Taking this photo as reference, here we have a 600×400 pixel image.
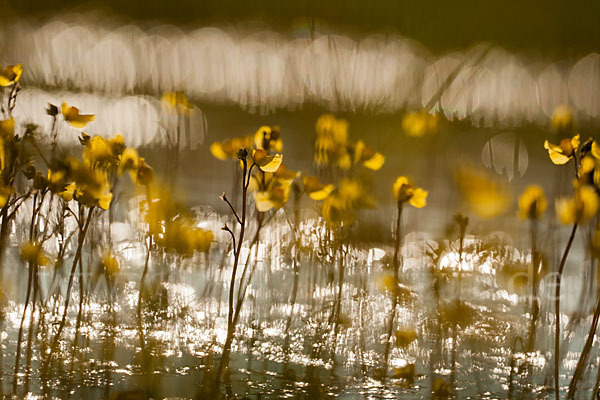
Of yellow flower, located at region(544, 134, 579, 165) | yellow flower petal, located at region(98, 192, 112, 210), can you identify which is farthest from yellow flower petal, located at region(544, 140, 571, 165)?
yellow flower petal, located at region(98, 192, 112, 210)

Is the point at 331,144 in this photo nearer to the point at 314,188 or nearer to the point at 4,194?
the point at 314,188

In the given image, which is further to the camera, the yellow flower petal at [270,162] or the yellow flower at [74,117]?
the yellow flower at [74,117]

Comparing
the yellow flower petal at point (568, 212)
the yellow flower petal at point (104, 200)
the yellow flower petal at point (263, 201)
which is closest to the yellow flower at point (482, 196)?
the yellow flower petal at point (568, 212)

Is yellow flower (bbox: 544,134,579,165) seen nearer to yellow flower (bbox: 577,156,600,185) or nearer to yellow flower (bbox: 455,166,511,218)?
yellow flower (bbox: 577,156,600,185)

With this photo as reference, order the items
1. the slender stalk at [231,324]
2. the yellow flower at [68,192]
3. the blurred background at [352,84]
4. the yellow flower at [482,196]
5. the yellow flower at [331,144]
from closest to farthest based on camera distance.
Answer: the slender stalk at [231,324] < the yellow flower at [68,192] < the yellow flower at [331,144] < the yellow flower at [482,196] < the blurred background at [352,84]

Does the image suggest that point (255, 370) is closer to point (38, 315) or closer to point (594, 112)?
point (38, 315)

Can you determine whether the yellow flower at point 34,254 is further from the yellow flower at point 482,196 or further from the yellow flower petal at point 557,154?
the yellow flower at point 482,196

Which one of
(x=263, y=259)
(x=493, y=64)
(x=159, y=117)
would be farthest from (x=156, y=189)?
(x=493, y=64)

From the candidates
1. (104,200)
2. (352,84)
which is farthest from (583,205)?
(352,84)

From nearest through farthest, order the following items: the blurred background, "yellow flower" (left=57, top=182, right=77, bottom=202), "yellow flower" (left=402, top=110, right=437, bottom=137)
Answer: "yellow flower" (left=57, top=182, right=77, bottom=202) → "yellow flower" (left=402, top=110, right=437, bottom=137) → the blurred background
